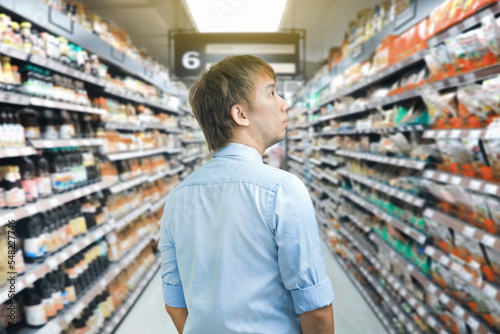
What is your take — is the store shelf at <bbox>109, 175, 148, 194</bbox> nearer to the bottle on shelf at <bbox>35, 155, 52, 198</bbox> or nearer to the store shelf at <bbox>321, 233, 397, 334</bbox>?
the bottle on shelf at <bbox>35, 155, 52, 198</bbox>

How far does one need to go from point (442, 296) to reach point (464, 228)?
0.56 metres

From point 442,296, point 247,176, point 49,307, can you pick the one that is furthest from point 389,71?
point 49,307

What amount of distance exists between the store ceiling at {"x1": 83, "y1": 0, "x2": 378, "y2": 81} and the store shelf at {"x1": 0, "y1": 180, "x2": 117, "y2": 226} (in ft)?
11.3

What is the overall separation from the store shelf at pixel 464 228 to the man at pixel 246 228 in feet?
3.74

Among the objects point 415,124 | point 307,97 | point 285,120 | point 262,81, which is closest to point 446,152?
point 415,124

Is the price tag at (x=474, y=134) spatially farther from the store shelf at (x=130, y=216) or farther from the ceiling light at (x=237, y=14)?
the store shelf at (x=130, y=216)

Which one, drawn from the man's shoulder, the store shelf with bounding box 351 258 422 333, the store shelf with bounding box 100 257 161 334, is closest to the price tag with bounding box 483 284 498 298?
the store shelf with bounding box 351 258 422 333

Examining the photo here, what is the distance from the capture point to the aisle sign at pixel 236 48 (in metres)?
4.64

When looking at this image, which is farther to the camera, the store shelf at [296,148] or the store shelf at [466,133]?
the store shelf at [296,148]

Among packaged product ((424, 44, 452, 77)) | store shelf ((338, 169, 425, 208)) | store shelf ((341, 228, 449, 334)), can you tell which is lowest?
store shelf ((341, 228, 449, 334))

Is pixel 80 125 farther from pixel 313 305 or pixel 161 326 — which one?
pixel 313 305

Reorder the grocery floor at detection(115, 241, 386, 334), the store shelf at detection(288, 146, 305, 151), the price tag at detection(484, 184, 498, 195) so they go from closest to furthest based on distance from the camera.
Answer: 1. the price tag at detection(484, 184, 498, 195)
2. the grocery floor at detection(115, 241, 386, 334)
3. the store shelf at detection(288, 146, 305, 151)

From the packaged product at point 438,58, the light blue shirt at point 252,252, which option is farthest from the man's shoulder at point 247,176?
the packaged product at point 438,58

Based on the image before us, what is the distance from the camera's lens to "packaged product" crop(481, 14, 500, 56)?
162 centimetres
